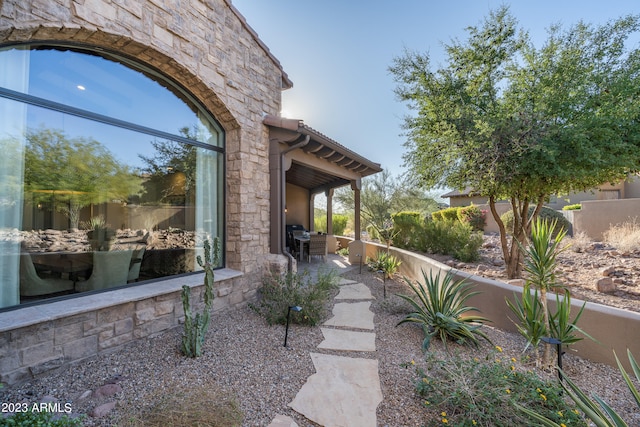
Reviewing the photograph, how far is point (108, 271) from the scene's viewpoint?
3396mm

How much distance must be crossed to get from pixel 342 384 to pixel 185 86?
14.0 ft

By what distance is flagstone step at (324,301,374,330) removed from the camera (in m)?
3.87

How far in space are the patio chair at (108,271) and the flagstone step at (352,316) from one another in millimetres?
2733

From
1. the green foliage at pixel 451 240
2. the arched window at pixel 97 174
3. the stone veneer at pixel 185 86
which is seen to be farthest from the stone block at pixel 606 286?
the arched window at pixel 97 174

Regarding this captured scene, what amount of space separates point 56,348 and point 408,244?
8621 mm

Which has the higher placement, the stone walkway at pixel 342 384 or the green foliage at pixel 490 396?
the green foliage at pixel 490 396

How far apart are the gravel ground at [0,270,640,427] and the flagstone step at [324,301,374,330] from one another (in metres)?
0.33

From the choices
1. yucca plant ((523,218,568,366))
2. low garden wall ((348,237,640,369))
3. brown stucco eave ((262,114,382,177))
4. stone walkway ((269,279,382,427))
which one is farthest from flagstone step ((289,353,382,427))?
brown stucco eave ((262,114,382,177))

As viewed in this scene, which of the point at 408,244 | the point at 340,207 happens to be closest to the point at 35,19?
the point at 408,244

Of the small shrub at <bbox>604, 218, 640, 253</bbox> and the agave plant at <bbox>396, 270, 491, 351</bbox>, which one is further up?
the small shrub at <bbox>604, 218, 640, 253</bbox>

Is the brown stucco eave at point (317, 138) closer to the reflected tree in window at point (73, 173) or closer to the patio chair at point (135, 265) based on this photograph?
the reflected tree in window at point (73, 173)

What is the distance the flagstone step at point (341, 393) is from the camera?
2064 millimetres

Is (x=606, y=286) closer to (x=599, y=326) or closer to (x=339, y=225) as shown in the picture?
(x=599, y=326)

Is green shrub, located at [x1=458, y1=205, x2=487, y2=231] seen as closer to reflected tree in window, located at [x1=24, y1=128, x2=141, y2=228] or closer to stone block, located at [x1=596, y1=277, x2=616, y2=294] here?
stone block, located at [x1=596, y1=277, x2=616, y2=294]
